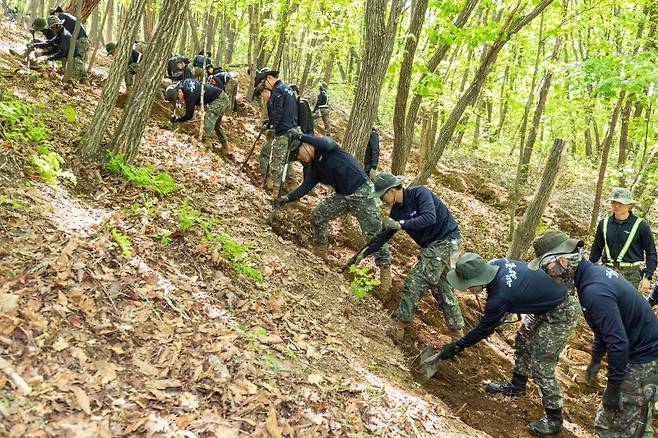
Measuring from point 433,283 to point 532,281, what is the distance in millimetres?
1597

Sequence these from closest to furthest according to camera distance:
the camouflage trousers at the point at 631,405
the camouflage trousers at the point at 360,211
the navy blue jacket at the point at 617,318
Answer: the navy blue jacket at the point at 617,318, the camouflage trousers at the point at 631,405, the camouflage trousers at the point at 360,211

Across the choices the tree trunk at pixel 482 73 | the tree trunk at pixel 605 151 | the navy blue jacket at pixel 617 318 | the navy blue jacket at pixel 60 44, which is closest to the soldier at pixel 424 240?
the navy blue jacket at pixel 617 318

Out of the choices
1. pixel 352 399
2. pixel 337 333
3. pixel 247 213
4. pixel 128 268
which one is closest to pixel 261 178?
pixel 247 213

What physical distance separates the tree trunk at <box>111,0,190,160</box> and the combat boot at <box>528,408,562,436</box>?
20.3 feet

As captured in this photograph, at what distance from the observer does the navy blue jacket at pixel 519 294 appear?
5125 mm

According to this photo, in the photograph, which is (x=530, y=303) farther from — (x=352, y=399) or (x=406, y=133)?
(x=406, y=133)

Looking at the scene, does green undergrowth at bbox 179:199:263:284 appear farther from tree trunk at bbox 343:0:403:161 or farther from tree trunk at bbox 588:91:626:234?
tree trunk at bbox 588:91:626:234

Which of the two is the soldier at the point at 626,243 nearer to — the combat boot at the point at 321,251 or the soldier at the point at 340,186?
the soldier at the point at 340,186

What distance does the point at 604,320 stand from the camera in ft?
13.8

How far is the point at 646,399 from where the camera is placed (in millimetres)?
4379

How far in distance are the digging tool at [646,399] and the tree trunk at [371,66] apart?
5.42 meters

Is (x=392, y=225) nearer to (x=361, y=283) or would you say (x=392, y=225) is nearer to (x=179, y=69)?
(x=361, y=283)

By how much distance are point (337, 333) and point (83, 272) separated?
9.57 feet

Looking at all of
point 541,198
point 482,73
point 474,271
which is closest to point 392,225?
point 474,271
